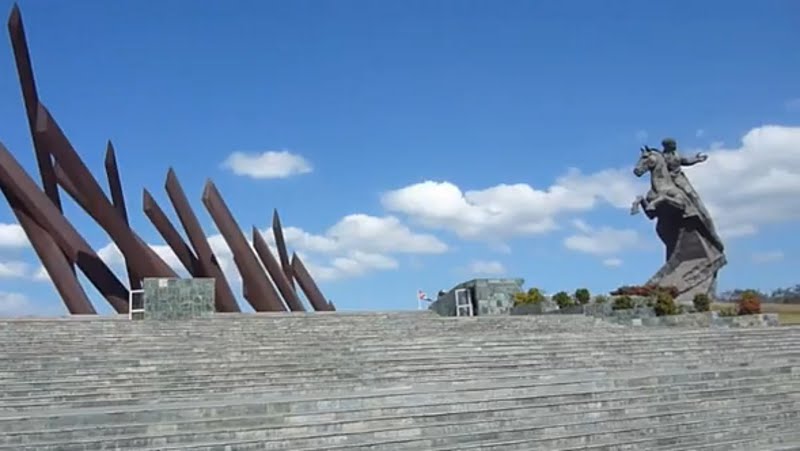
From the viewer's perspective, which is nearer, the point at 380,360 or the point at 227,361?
the point at 227,361

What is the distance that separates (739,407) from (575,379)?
1792mm

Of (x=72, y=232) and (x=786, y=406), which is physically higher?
(x=72, y=232)

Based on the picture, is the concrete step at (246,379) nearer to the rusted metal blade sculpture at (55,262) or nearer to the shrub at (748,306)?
the shrub at (748,306)

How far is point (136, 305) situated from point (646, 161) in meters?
14.8

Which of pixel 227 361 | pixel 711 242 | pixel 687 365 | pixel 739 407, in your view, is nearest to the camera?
pixel 739 407

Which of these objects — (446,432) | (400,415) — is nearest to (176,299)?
(400,415)

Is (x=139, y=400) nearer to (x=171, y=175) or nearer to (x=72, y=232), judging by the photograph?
(x=72, y=232)

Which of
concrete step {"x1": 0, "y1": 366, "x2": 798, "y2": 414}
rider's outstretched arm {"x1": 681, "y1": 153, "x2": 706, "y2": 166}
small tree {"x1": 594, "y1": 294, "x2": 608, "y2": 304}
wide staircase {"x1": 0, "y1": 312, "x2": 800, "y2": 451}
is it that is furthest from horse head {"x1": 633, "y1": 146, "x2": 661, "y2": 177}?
concrete step {"x1": 0, "y1": 366, "x2": 798, "y2": 414}

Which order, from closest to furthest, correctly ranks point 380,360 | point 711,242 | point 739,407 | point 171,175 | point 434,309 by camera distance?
1. point 739,407
2. point 380,360
3. point 434,309
4. point 171,175
5. point 711,242

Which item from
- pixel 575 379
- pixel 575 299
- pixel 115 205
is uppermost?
pixel 115 205

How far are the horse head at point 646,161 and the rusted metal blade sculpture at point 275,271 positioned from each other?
11.0 m

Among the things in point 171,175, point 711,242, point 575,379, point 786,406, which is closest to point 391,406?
point 575,379

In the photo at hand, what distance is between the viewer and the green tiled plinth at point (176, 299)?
12164 millimetres

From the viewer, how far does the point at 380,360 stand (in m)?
8.61
